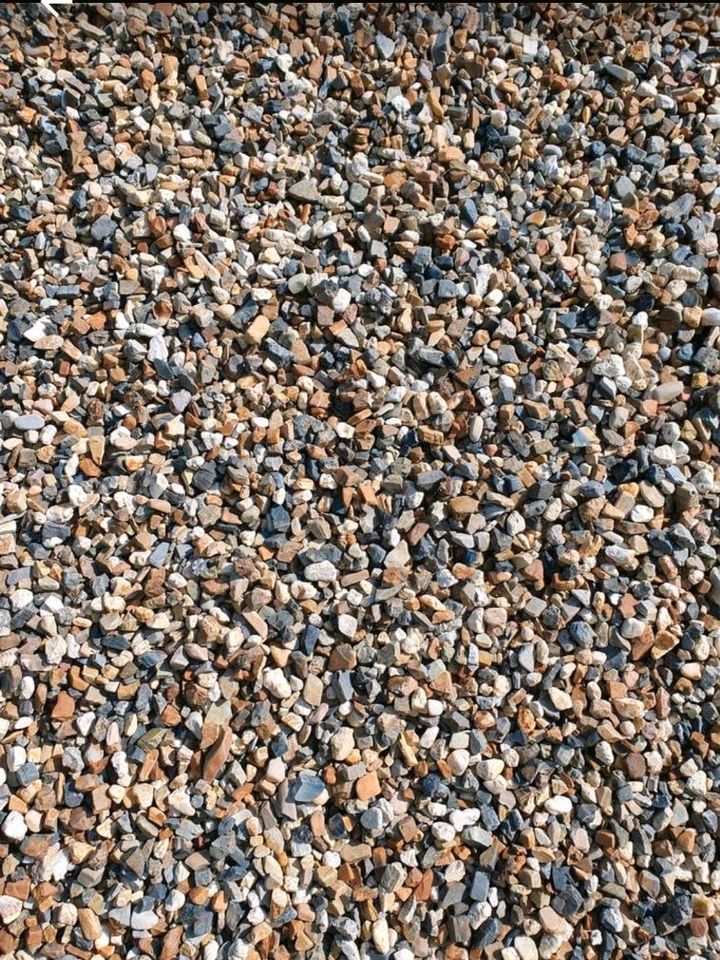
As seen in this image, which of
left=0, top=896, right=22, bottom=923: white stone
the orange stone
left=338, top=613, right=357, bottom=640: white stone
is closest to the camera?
left=0, top=896, right=22, bottom=923: white stone

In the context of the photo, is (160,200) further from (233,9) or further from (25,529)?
(25,529)

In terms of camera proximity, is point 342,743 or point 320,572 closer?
point 342,743

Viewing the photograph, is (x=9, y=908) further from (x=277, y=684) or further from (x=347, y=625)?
(x=347, y=625)

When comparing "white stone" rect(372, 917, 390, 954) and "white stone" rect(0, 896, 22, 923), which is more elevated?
"white stone" rect(372, 917, 390, 954)

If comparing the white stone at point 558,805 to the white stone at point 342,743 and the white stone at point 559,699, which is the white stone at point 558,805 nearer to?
the white stone at point 559,699

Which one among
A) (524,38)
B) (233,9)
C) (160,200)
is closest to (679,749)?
(160,200)

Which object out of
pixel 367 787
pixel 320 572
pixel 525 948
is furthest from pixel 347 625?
pixel 525 948

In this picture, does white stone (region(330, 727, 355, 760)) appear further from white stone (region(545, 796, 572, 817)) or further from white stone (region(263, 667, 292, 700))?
white stone (region(545, 796, 572, 817))

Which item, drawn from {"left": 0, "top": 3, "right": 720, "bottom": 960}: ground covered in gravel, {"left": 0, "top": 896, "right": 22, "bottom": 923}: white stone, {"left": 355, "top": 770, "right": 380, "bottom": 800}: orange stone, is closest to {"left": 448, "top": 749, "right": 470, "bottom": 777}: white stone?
{"left": 0, "top": 3, "right": 720, "bottom": 960}: ground covered in gravel
